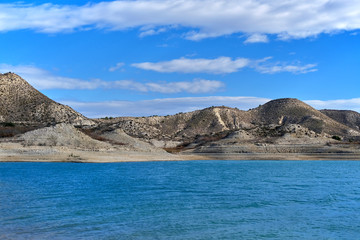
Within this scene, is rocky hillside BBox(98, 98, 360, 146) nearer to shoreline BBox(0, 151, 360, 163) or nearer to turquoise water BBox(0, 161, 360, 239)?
shoreline BBox(0, 151, 360, 163)

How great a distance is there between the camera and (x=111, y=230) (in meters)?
15.0

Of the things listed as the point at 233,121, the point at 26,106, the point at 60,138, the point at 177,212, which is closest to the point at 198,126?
the point at 233,121

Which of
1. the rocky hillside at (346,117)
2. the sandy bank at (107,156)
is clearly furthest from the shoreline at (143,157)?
the rocky hillside at (346,117)

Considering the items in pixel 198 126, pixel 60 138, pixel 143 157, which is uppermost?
pixel 198 126

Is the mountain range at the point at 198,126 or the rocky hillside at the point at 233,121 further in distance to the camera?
the rocky hillside at the point at 233,121

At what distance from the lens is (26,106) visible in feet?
341

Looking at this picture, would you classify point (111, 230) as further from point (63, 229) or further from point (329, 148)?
point (329, 148)

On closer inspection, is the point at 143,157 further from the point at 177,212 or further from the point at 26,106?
the point at 177,212

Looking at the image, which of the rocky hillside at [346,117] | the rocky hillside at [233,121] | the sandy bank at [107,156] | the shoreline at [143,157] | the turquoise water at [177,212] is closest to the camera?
the turquoise water at [177,212]

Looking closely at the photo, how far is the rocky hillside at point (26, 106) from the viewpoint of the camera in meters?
99.2

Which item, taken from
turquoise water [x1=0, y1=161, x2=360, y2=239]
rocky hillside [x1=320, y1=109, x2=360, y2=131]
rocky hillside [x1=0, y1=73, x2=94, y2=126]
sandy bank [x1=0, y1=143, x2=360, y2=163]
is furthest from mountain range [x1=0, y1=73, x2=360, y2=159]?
turquoise water [x1=0, y1=161, x2=360, y2=239]

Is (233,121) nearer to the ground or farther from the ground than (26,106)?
nearer to the ground

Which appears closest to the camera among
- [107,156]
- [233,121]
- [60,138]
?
[107,156]

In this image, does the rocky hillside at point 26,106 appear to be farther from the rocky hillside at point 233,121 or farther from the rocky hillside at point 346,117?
the rocky hillside at point 346,117
